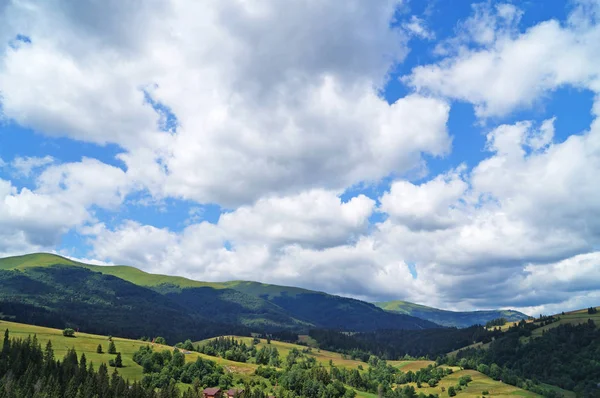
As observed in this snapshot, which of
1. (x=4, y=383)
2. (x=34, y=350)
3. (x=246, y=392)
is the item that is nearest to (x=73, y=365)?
(x=34, y=350)

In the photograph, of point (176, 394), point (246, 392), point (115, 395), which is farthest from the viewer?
point (246, 392)

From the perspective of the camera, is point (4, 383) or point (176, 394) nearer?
point (4, 383)

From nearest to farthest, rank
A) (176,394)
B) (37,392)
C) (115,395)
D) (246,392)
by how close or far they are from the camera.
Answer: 1. (37,392)
2. (115,395)
3. (176,394)
4. (246,392)

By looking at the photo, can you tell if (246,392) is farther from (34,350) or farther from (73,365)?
(34,350)

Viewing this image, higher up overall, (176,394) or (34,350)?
(34,350)

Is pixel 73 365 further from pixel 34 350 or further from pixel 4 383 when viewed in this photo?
pixel 4 383

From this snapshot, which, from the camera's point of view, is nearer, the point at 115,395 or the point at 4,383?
the point at 4,383

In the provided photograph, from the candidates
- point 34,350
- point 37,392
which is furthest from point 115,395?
point 34,350

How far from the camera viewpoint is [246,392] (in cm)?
19662

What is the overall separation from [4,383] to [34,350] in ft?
155

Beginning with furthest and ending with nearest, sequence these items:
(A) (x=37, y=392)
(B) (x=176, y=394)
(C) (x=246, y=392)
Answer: (C) (x=246, y=392)
(B) (x=176, y=394)
(A) (x=37, y=392)

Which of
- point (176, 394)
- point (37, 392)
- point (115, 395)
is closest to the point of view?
point (37, 392)

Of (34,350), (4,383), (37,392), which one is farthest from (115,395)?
(34,350)

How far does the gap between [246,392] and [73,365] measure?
7493 centimetres
